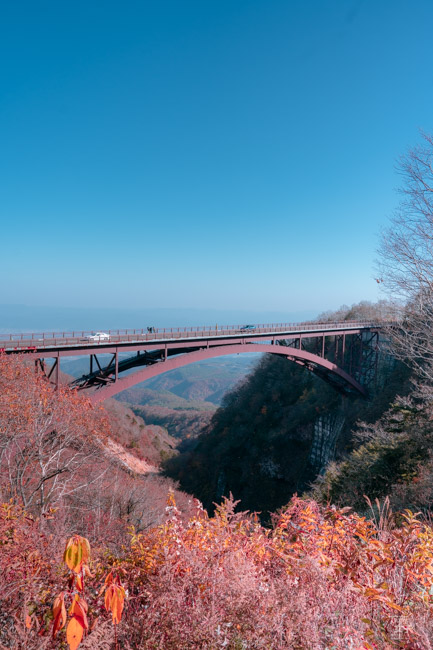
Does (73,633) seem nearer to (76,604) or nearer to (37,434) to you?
(76,604)

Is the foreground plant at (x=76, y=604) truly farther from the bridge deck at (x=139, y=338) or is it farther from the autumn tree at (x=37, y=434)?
the bridge deck at (x=139, y=338)

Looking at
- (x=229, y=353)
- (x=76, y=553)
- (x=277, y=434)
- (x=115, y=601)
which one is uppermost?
(x=76, y=553)

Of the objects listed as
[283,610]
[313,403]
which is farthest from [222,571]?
[313,403]

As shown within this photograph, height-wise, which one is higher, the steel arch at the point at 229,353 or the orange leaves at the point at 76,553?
the orange leaves at the point at 76,553

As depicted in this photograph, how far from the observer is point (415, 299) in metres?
8.70

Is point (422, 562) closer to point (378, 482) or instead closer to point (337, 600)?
point (337, 600)

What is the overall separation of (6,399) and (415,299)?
1269 centimetres

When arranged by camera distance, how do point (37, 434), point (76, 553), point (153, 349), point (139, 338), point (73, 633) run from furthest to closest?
point (153, 349) < point (139, 338) < point (37, 434) < point (76, 553) < point (73, 633)

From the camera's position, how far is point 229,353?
22641 millimetres

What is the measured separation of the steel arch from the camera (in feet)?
53.5

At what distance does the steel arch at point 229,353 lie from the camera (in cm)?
1630

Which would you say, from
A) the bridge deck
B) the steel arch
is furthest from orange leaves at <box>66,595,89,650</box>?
the bridge deck


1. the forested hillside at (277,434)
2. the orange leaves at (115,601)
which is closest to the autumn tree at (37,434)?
the orange leaves at (115,601)

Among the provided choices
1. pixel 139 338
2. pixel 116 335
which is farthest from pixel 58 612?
pixel 139 338
